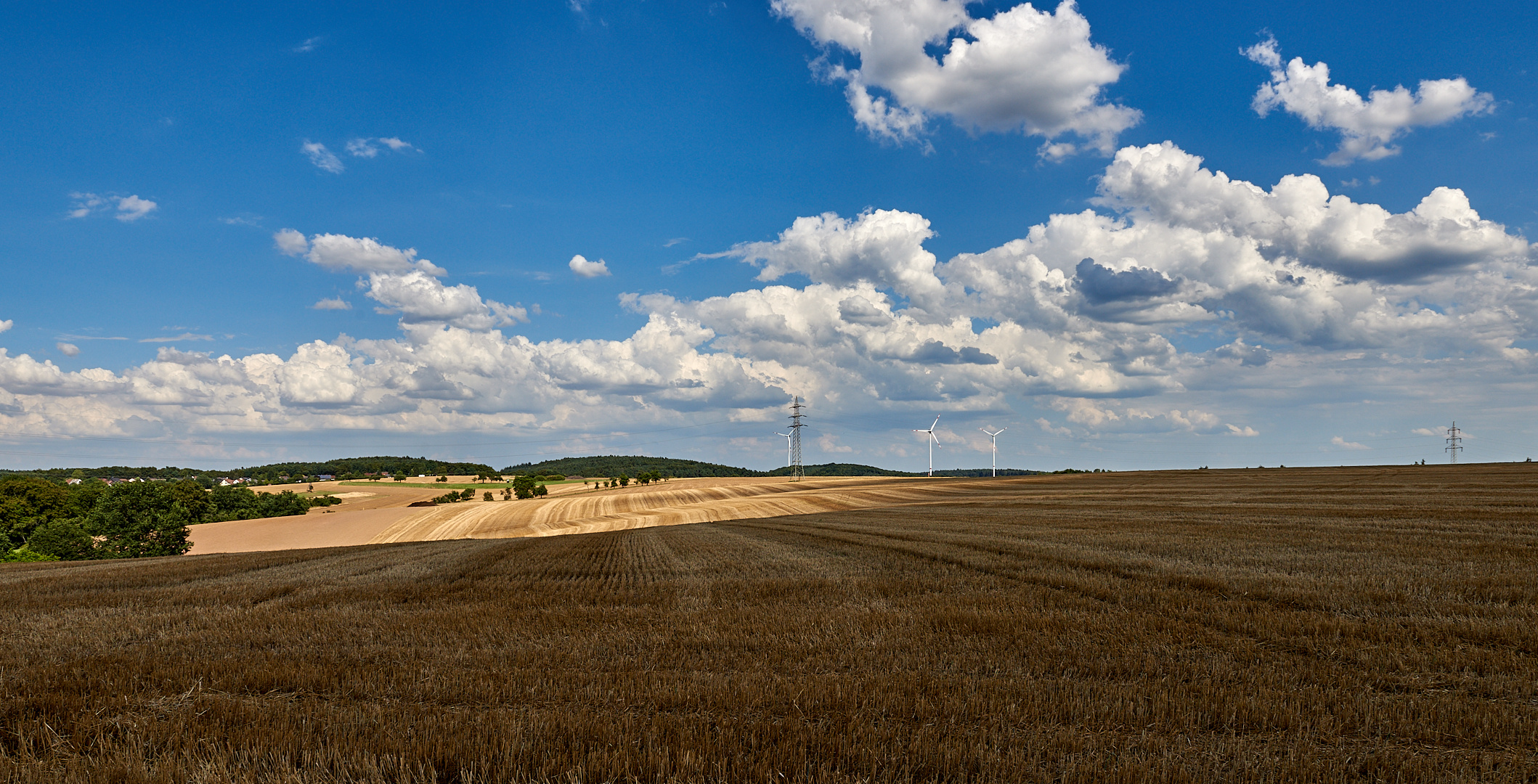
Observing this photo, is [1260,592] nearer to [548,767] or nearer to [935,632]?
[935,632]

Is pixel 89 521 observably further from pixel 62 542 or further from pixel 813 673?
pixel 813 673

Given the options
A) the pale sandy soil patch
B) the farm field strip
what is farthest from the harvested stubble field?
the pale sandy soil patch

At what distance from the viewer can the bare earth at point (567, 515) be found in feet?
254

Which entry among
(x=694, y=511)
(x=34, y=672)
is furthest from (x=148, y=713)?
(x=694, y=511)

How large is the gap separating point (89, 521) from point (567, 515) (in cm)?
4895

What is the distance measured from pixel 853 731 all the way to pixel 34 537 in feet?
336

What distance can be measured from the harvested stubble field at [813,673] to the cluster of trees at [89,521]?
71348mm

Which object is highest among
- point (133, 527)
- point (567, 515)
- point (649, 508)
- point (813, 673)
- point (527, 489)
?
point (813, 673)

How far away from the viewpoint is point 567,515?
90250 mm

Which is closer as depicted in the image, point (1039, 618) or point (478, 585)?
point (1039, 618)

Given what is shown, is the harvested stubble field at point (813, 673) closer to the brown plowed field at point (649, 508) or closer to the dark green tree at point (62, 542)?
the brown plowed field at point (649, 508)

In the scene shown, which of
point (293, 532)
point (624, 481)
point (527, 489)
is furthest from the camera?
point (624, 481)

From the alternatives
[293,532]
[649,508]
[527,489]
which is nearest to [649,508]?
[649,508]

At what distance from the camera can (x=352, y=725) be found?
7.38 meters
